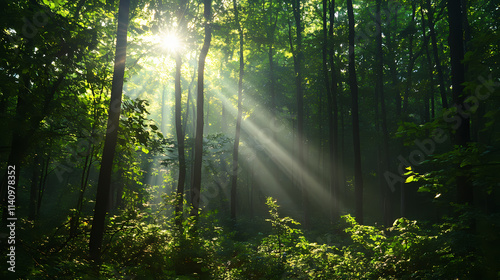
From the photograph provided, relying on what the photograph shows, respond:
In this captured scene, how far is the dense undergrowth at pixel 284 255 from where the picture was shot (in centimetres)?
464

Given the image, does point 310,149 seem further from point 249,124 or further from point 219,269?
point 219,269

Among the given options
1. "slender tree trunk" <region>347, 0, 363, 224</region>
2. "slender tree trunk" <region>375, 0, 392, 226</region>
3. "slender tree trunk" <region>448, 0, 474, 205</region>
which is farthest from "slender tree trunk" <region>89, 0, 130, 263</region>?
"slender tree trunk" <region>375, 0, 392, 226</region>

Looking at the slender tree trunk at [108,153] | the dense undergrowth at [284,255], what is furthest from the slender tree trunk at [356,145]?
the slender tree trunk at [108,153]

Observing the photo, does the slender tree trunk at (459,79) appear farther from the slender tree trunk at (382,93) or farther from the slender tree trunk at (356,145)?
the slender tree trunk at (382,93)

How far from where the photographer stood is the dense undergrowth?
464cm

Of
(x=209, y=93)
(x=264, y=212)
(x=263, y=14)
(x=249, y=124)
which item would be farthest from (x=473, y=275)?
(x=209, y=93)

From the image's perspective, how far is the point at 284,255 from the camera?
7.04 meters

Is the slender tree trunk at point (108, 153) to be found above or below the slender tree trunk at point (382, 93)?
below

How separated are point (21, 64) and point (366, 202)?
34.4 metres

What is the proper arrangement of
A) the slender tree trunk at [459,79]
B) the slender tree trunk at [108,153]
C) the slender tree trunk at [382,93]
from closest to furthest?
the slender tree trunk at [108,153] < the slender tree trunk at [459,79] < the slender tree trunk at [382,93]

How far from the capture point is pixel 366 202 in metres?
33.0

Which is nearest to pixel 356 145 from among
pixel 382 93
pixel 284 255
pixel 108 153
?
pixel 284 255

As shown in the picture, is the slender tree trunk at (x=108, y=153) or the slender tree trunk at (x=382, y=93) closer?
the slender tree trunk at (x=108, y=153)

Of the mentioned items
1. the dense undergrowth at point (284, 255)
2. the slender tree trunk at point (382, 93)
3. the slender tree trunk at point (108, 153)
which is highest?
the slender tree trunk at point (382, 93)
